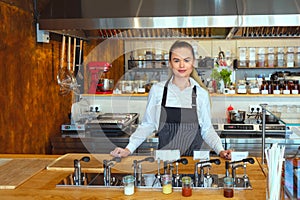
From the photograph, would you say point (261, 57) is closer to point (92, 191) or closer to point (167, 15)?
point (167, 15)

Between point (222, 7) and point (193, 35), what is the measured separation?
1.99 feet

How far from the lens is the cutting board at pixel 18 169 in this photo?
1.71 metres

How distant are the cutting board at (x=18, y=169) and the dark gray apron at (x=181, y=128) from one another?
767 millimetres

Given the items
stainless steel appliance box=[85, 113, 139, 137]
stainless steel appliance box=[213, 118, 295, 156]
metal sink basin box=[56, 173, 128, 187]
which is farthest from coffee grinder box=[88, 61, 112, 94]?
metal sink basin box=[56, 173, 128, 187]

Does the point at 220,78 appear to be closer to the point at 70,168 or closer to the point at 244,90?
the point at 244,90

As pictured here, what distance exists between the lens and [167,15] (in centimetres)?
292

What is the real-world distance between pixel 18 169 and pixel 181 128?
40.5 inches

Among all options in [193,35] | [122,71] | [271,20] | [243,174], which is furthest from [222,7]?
[122,71]

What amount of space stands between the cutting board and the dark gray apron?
77 cm

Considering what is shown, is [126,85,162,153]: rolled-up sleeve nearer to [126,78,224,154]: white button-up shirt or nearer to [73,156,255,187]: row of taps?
[126,78,224,154]: white button-up shirt

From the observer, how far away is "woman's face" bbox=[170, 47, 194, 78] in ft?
7.50

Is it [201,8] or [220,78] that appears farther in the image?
[220,78]

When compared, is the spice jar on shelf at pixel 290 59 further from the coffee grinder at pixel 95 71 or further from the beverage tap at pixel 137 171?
the beverage tap at pixel 137 171

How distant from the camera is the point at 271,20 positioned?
2.83m
